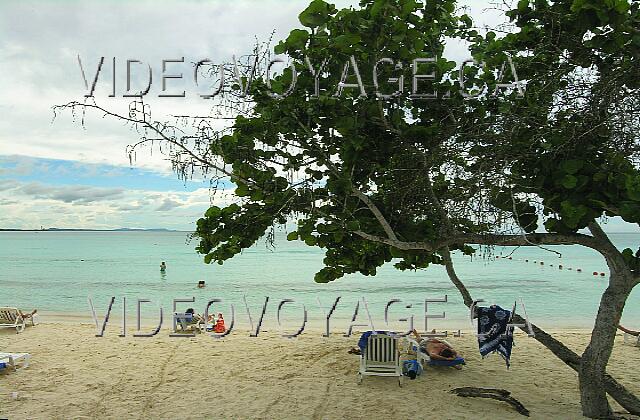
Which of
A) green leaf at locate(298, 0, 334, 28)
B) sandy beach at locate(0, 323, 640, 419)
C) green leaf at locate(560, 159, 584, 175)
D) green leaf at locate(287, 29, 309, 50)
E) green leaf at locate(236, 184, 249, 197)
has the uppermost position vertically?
green leaf at locate(298, 0, 334, 28)

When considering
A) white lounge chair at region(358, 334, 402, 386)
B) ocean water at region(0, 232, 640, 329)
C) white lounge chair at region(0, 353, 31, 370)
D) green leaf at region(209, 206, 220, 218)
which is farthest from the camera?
ocean water at region(0, 232, 640, 329)

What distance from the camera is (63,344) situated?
12.6 m

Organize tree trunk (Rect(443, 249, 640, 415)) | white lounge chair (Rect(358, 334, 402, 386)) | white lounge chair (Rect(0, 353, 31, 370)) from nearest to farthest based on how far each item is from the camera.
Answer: tree trunk (Rect(443, 249, 640, 415))
white lounge chair (Rect(358, 334, 402, 386))
white lounge chair (Rect(0, 353, 31, 370))

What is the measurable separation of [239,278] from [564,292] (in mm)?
24875

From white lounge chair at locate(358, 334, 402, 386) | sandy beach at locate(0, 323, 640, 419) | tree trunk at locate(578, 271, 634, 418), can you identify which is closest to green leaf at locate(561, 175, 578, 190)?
tree trunk at locate(578, 271, 634, 418)

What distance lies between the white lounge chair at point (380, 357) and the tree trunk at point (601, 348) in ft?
9.50

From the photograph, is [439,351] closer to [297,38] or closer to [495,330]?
[495,330]

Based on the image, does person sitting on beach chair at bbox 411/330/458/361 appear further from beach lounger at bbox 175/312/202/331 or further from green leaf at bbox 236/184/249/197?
beach lounger at bbox 175/312/202/331

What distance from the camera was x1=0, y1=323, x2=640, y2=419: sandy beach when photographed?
771 centimetres

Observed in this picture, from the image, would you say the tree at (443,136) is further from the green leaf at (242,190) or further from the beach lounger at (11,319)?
the beach lounger at (11,319)

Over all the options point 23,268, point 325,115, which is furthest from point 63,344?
point 23,268

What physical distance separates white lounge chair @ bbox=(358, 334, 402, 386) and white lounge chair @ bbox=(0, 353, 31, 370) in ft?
20.2

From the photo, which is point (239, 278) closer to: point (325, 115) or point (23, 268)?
point (23, 268)

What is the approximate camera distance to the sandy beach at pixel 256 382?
7715 mm
